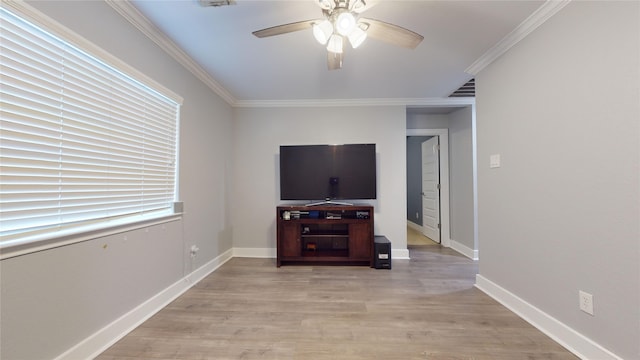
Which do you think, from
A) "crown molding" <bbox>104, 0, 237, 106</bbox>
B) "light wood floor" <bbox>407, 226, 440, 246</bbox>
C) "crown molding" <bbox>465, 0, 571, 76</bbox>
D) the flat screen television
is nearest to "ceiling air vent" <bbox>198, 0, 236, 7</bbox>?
"crown molding" <bbox>104, 0, 237, 106</bbox>

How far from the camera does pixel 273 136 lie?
361 centimetres

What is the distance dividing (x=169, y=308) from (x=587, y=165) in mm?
3241

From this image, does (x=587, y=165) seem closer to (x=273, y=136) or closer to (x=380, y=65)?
(x=380, y=65)

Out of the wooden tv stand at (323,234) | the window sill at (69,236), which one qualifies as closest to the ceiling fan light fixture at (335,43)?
the window sill at (69,236)

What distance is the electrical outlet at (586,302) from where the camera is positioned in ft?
4.75

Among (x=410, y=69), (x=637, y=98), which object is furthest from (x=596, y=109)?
(x=410, y=69)

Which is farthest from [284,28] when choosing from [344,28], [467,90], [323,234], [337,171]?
[467,90]

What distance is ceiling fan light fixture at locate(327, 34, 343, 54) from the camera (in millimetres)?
1537

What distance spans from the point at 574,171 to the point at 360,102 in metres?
2.50

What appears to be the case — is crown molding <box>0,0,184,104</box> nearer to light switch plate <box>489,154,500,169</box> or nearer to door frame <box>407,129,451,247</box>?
light switch plate <box>489,154,500,169</box>

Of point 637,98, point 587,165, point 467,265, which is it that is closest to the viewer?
point 637,98

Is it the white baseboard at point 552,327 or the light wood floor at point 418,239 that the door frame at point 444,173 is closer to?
the light wood floor at point 418,239

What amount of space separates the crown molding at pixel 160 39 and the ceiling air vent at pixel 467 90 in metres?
3.19

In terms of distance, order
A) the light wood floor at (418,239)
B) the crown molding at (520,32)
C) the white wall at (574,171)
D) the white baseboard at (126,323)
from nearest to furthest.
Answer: the white wall at (574,171), the white baseboard at (126,323), the crown molding at (520,32), the light wood floor at (418,239)
